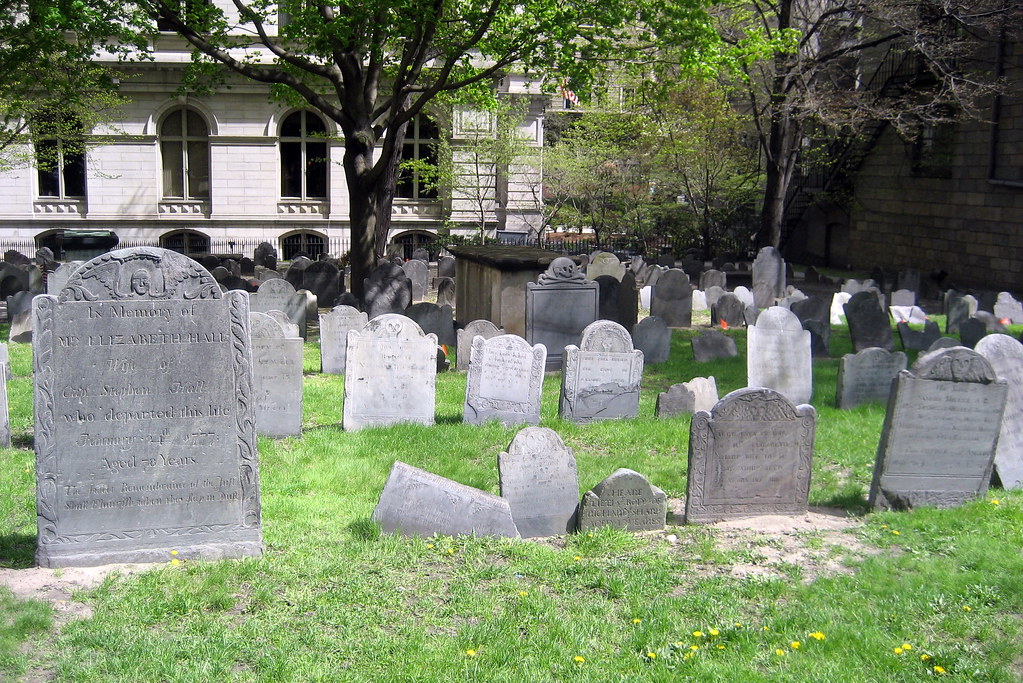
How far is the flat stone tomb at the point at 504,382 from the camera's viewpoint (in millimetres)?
9688

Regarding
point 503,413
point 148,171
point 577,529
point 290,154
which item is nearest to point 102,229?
point 148,171

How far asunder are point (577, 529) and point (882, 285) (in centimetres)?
1591

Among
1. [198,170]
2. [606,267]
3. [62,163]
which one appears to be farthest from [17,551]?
[198,170]

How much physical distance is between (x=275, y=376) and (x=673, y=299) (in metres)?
8.98

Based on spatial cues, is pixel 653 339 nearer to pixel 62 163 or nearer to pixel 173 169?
pixel 173 169

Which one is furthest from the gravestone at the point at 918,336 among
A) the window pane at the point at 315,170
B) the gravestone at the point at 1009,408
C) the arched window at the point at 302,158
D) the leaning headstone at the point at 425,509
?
the window pane at the point at 315,170

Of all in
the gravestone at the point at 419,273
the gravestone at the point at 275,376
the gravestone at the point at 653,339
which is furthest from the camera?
the gravestone at the point at 419,273

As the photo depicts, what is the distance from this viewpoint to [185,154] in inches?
1242

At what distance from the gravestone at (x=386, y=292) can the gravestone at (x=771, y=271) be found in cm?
672

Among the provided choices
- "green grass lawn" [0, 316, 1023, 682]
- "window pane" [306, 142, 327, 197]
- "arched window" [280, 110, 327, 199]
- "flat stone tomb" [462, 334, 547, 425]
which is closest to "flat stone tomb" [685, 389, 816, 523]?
"green grass lawn" [0, 316, 1023, 682]

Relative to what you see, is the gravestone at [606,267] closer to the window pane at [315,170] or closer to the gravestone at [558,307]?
the gravestone at [558,307]

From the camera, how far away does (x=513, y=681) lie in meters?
4.67

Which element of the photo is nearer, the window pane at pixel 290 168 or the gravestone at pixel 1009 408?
the gravestone at pixel 1009 408

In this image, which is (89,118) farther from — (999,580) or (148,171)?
(999,580)
